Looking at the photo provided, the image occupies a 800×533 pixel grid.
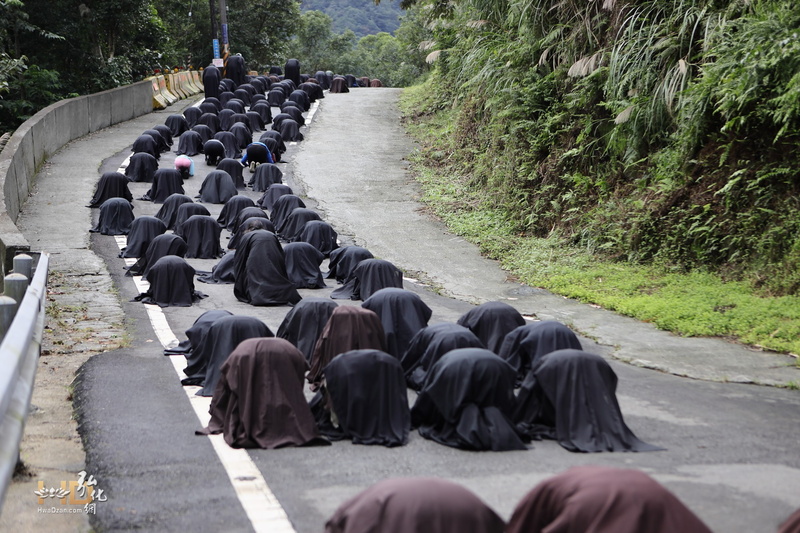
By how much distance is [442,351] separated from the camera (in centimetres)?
949

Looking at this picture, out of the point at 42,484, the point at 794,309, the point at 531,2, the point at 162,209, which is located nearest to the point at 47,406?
the point at 42,484

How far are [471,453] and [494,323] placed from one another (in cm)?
314

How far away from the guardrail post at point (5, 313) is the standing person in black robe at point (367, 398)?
295cm

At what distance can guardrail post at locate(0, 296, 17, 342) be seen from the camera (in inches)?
250

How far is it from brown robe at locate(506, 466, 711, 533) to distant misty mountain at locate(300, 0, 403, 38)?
462 feet

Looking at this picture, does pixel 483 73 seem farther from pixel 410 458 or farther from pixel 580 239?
pixel 410 458

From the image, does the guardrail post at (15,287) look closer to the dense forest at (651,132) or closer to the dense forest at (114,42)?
the dense forest at (651,132)

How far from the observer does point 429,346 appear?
32.0 ft

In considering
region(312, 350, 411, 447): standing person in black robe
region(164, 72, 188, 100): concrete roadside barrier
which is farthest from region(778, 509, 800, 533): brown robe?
region(164, 72, 188, 100): concrete roadside barrier

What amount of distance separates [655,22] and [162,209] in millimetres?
11499

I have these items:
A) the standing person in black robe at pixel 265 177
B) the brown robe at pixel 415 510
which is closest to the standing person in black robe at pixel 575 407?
the brown robe at pixel 415 510

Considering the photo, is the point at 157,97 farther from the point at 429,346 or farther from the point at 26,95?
the point at 429,346

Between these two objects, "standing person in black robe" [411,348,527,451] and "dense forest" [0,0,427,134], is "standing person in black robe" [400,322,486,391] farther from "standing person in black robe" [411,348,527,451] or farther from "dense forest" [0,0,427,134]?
"dense forest" [0,0,427,134]

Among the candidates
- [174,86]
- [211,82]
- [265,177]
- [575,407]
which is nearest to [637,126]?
[575,407]
